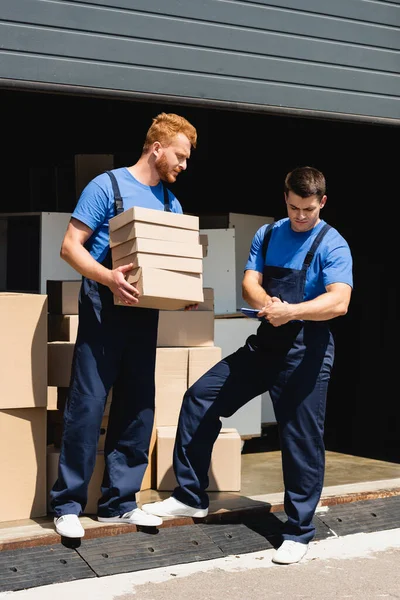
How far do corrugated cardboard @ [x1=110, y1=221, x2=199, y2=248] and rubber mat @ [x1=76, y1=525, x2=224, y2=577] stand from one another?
138cm

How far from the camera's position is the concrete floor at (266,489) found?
4.35 m

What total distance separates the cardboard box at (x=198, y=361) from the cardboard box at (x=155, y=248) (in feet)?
3.92

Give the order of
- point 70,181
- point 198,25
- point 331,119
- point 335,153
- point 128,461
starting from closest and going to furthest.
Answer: point 128,461 → point 198,25 → point 331,119 → point 70,181 → point 335,153

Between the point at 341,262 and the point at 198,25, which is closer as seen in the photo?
the point at 341,262

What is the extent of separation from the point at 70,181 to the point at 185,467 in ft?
9.07

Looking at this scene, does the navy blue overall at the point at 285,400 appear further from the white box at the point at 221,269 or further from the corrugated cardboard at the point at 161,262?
the white box at the point at 221,269

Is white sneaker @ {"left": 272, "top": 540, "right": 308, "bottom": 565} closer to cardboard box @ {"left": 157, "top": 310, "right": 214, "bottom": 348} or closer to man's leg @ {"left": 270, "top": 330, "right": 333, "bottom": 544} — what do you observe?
man's leg @ {"left": 270, "top": 330, "right": 333, "bottom": 544}

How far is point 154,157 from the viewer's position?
4469 millimetres

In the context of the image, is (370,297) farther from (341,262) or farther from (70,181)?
(341,262)

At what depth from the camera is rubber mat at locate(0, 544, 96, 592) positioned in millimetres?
3988

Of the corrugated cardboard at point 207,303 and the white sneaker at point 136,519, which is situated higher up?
the corrugated cardboard at point 207,303

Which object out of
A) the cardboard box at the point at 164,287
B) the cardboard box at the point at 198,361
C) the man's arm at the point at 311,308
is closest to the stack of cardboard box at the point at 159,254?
the cardboard box at the point at 164,287

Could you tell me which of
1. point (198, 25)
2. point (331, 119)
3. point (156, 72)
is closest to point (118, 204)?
point (156, 72)

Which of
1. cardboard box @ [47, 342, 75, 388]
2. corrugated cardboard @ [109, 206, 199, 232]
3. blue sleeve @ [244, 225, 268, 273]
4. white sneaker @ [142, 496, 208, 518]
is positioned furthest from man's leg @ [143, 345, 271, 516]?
corrugated cardboard @ [109, 206, 199, 232]
